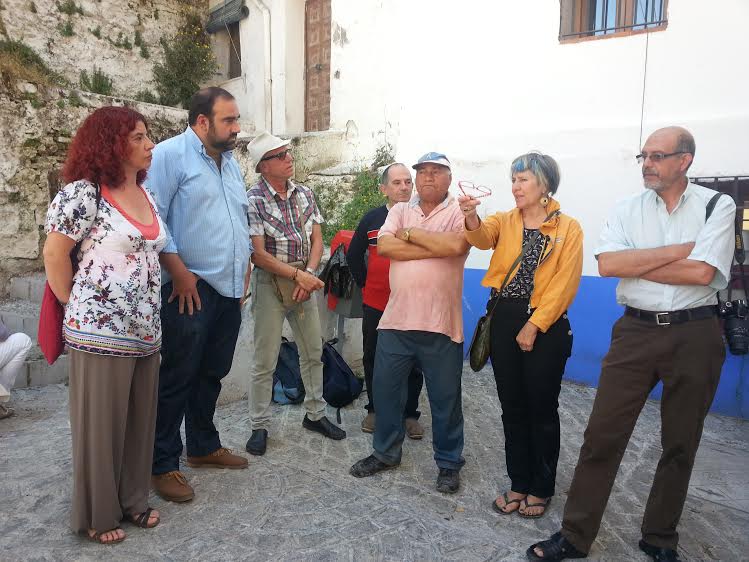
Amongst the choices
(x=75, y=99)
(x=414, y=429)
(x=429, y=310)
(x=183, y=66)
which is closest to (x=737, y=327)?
(x=429, y=310)

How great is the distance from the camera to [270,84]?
32.0ft

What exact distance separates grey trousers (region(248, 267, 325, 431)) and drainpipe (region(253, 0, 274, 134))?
21.4ft

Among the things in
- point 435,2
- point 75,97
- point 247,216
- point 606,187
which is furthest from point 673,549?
point 75,97

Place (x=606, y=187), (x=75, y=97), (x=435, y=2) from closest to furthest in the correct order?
(x=606, y=187) < (x=435, y=2) < (x=75, y=97)

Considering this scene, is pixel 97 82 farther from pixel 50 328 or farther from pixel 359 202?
pixel 50 328

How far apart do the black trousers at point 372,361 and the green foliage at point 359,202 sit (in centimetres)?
314

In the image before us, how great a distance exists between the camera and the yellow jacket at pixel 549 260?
2814 mm

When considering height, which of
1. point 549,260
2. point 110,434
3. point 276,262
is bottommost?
point 110,434

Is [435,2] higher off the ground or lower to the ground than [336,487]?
higher

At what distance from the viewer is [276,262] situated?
3.64 meters

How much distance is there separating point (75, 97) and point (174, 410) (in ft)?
20.1

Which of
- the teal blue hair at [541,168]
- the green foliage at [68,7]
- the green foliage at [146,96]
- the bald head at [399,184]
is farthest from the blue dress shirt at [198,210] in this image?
the green foliage at [146,96]

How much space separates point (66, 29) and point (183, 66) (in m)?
2.02

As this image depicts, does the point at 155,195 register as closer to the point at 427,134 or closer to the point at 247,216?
the point at 247,216
